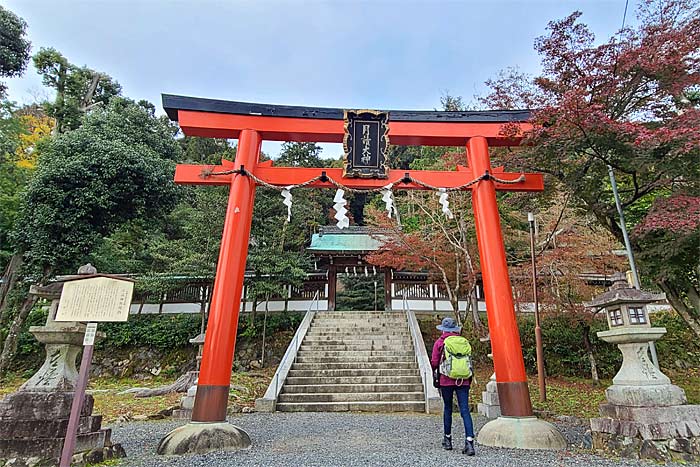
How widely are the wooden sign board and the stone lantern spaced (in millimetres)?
5059

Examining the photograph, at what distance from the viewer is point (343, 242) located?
563 inches

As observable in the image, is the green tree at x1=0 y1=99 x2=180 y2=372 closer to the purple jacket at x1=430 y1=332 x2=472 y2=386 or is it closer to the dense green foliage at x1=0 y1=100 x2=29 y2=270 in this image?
the dense green foliage at x1=0 y1=100 x2=29 y2=270

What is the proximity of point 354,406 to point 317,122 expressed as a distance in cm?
555

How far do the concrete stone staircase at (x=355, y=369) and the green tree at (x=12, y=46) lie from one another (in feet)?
45.3

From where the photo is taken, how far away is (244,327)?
13008 mm

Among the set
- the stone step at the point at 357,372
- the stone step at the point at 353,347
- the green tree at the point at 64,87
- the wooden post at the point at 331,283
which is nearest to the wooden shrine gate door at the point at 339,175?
the stone step at the point at 357,372

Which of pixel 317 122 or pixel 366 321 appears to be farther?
pixel 366 321

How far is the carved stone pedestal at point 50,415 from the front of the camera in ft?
11.2

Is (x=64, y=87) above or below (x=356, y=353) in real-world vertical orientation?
above

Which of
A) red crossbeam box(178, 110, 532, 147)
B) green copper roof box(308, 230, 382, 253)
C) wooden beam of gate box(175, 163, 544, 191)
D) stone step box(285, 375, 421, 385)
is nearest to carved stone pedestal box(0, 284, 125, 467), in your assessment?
wooden beam of gate box(175, 163, 544, 191)

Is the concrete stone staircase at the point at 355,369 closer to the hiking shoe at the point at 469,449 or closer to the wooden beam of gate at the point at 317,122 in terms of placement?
the hiking shoe at the point at 469,449

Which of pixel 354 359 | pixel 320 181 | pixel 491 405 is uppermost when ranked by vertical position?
pixel 320 181

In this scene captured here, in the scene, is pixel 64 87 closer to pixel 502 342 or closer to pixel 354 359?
pixel 354 359

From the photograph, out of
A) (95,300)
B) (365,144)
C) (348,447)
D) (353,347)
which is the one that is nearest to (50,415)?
(95,300)
